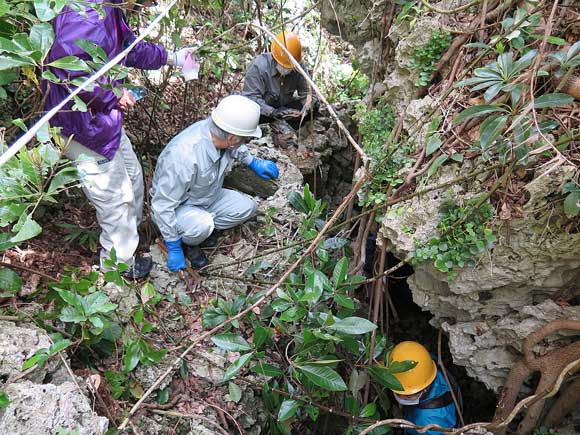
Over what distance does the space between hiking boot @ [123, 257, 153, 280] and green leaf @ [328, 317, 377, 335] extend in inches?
60.3

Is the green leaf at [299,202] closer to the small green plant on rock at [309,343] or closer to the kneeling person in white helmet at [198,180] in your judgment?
the small green plant on rock at [309,343]

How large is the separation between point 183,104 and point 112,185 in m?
1.71

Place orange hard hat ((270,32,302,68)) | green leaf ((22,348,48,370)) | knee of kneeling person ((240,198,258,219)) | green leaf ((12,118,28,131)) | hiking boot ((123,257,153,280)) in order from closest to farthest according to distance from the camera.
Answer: green leaf ((12,118,28,131)) < green leaf ((22,348,48,370)) < hiking boot ((123,257,153,280)) < knee of kneeling person ((240,198,258,219)) < orange hard hat ((270,32,302,68))

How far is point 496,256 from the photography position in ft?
7.10

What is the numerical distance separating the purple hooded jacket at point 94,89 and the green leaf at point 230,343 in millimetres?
1243

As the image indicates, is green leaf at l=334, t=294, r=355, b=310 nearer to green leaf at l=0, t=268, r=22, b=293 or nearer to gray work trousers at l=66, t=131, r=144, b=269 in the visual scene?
gray work trousers at l=66, t=131, r=144, b=269

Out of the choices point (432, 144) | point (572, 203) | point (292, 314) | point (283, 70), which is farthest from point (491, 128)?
point (283, 70)

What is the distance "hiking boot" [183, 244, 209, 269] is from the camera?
3.11 meters

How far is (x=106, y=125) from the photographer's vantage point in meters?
2.31

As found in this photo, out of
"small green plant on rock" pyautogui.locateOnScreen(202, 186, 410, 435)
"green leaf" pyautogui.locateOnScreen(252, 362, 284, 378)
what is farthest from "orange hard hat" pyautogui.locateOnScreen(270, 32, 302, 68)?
"green leaf" pyautogui.locateOnScreen(252, 362, 284, 378)

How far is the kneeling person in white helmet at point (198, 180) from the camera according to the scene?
9.23ft

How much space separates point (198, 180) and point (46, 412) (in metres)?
1.74

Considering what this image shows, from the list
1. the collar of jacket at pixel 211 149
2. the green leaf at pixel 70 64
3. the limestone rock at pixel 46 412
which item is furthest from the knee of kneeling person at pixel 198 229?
the green leaf at pixel 70 64

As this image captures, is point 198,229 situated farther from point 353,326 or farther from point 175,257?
point 353,326
